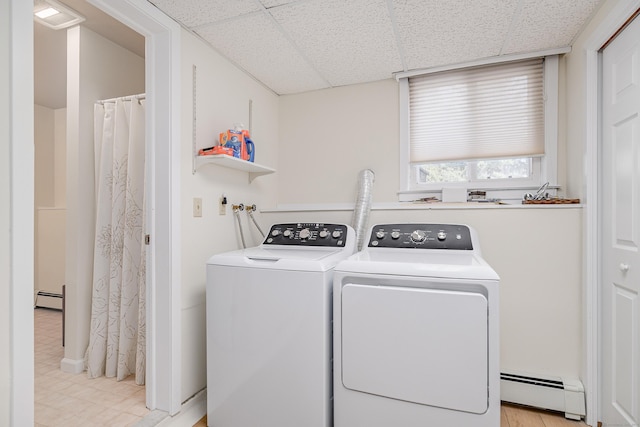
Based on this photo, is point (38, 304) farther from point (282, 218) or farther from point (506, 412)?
point (506, 412)

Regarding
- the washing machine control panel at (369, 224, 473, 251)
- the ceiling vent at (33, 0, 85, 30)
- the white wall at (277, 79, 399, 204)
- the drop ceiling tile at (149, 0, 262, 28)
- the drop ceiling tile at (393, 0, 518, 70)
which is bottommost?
the washing machine control panel at (369, 224, 473, 251)

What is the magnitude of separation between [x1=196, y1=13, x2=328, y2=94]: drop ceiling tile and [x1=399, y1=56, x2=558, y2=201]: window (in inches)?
30.7

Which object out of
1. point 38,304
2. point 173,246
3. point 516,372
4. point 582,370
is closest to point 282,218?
point 173,246

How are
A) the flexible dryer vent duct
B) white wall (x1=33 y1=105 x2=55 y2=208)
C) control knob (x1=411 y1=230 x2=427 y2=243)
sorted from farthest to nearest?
white wall (x1=33 y1=105 x2=55 y2=208) < the flexible dryer vent duct < control knob (x1=411 y1=230 x2=427 y2=243)

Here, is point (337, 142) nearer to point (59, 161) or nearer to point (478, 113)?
point (478, 113)

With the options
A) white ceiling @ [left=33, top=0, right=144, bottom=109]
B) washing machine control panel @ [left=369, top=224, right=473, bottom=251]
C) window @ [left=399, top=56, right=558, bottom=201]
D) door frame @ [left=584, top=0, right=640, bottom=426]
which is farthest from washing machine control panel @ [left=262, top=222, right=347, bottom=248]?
white ceiling @ [left=33, top=0, right=144, bottom=109]

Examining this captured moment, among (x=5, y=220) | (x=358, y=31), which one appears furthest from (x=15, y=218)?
(x=358, y=31)

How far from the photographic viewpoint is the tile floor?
1673mm

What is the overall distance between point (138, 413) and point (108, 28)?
2416 millimetres

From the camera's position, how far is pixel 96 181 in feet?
7.56

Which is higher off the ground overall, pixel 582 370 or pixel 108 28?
pixel 108 28

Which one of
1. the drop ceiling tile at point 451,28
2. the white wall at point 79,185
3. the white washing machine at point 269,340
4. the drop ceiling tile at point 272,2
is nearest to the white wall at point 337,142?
the drop ceiling tile at point 451,28

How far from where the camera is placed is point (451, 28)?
1789mm

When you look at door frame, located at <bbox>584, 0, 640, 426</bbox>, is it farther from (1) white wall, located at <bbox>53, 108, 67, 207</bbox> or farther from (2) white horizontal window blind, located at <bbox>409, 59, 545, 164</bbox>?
(1) white wall, located at <bbox>53, 108, 67, 207</bbox>
